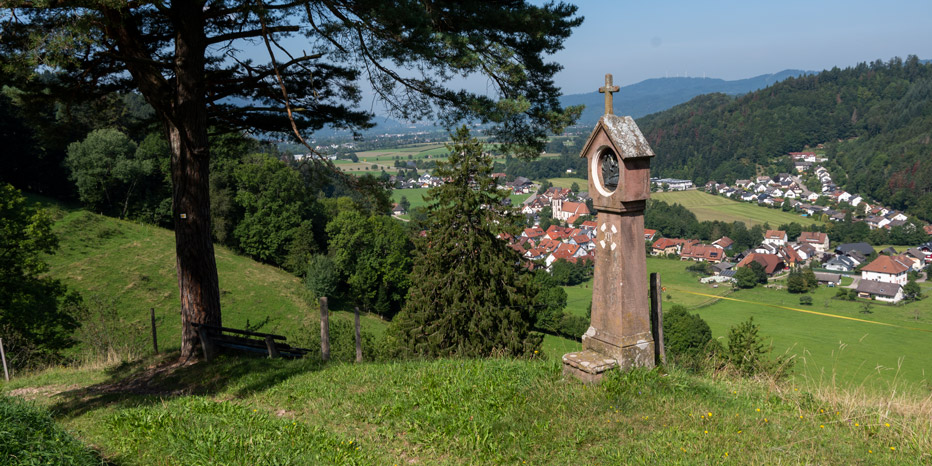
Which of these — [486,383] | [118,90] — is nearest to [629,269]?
[486,383]

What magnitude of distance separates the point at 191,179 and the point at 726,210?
403 feet

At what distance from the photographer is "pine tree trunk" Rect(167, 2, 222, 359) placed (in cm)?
810

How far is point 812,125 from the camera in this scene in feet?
552

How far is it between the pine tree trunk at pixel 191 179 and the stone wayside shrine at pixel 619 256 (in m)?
6.11

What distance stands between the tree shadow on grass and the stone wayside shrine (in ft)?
13.7

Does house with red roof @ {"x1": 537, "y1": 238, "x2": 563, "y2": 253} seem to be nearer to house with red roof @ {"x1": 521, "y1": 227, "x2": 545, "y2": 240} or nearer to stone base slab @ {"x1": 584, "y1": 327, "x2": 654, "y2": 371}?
house with red roof @ {"x1": 521, "y1": 227, "x2": 545, "y2": 240}

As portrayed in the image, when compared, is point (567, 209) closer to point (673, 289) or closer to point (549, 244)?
point (549, 244)

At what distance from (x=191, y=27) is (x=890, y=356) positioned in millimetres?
45648

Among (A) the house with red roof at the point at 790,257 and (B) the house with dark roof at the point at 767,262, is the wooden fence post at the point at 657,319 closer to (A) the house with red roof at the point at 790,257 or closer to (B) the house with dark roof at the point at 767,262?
(B) the house with dark roof at the point at 767,262

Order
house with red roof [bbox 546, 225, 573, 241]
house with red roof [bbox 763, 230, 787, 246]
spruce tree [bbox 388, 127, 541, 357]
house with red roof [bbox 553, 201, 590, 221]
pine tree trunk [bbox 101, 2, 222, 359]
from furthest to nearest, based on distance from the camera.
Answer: house with red roof [bbox 553, 201, 590, 221], house with red roof [bbox 546, 225, 573, 241], house with red roof [bbox 763, 230, 787, 246], spruce tree [bbox 388, 127, 541, 357], pine tree trunk [bbox 101, 2, 222, 359]

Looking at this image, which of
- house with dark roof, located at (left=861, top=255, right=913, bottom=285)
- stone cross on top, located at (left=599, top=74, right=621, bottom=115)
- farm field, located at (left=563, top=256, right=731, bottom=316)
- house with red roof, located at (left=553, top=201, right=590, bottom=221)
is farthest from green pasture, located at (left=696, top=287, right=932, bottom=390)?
house with red roof, located at (left=553, top=201, right=590, bottom=221)

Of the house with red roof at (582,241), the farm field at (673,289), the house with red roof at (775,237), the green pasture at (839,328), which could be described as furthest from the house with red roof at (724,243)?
the green pasture at (839,328)

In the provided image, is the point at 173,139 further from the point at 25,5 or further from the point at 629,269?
the point at 629,269

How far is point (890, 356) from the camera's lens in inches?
1425
